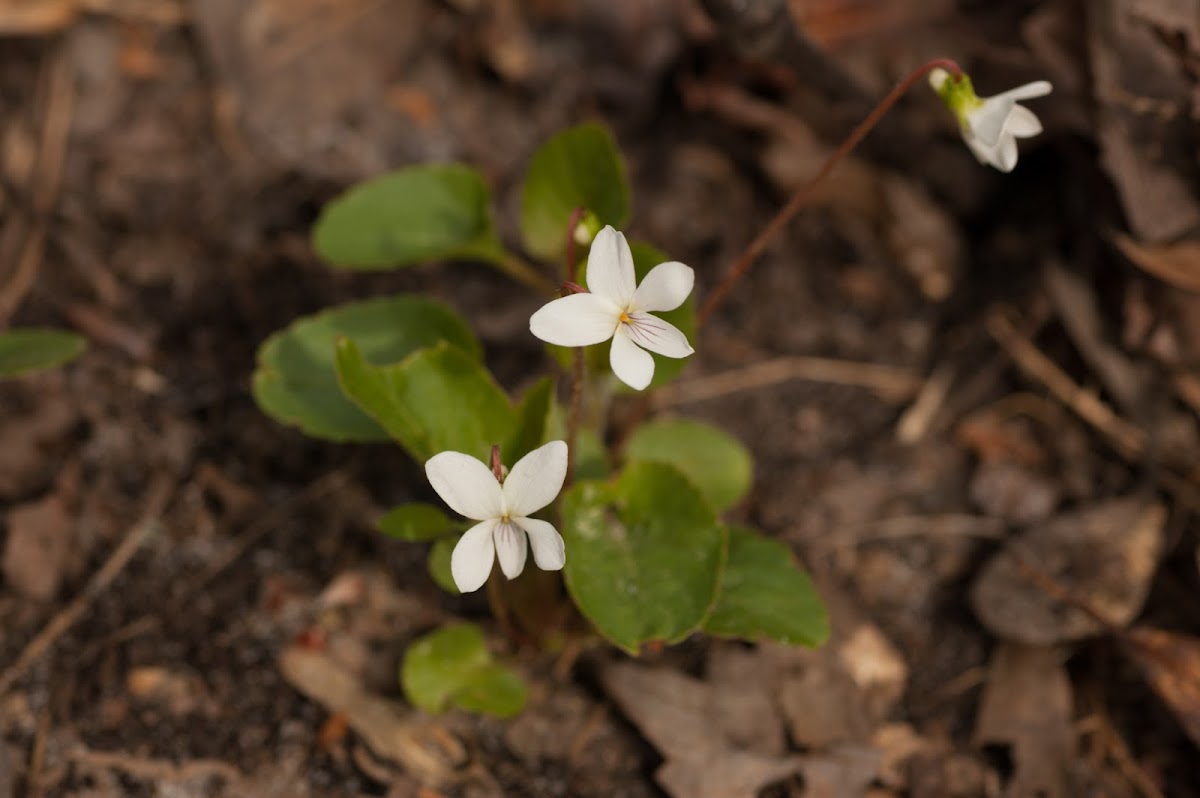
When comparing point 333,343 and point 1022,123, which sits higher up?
point 1022,123

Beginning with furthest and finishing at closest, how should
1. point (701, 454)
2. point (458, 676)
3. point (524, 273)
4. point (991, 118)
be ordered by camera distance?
point (524, 273), point (701, 454), point (458, 676), point (991, 118)

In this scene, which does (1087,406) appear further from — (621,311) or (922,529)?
(621,311)

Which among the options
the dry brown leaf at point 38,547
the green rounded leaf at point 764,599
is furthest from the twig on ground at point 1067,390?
the dry brown leaf at point 38,547

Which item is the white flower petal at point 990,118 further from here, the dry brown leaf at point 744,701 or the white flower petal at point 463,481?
the dry brown leaf at point 744,701

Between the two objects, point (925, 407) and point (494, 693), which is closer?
point (494, 693)

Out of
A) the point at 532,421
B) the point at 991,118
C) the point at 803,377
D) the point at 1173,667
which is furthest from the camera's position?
the point at 803,377

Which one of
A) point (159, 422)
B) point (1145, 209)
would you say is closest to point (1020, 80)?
point (1145, 209)

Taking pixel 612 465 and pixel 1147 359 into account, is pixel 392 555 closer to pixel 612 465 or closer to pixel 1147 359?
pixel 612 465

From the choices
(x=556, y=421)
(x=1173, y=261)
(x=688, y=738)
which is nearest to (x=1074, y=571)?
(x=1173, y=261)
